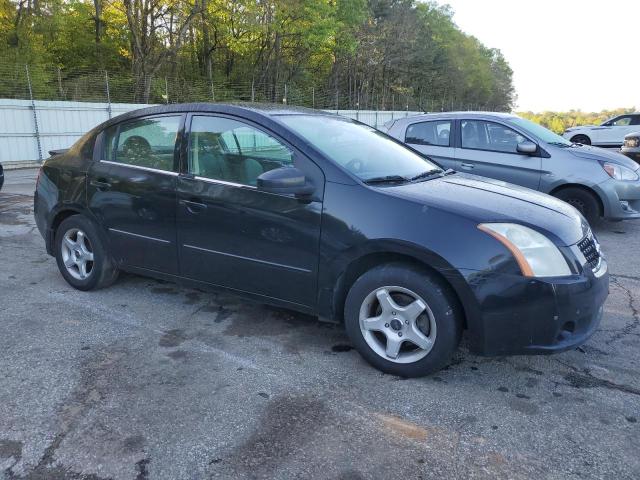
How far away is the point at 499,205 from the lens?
303 centimetres

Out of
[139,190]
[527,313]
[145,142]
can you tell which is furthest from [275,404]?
[145,142]

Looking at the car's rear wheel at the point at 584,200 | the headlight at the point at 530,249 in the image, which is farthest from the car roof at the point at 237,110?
the car's rear wheel at the point at 584,200

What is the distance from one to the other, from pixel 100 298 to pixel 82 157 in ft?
3.89

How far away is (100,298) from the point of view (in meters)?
4.32

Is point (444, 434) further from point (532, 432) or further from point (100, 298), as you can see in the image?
point (100, 298)

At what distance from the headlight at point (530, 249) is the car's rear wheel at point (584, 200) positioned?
14.8ft

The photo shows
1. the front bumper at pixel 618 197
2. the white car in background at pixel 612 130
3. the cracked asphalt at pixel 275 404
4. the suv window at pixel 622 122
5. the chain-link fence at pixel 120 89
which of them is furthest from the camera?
the suv window at pixel 622 122

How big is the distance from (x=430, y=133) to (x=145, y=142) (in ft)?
15.7

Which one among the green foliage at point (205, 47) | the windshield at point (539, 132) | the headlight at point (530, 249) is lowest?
the headlight at point (530, 249)

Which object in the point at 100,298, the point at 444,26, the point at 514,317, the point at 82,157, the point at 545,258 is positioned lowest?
the point at 100,298

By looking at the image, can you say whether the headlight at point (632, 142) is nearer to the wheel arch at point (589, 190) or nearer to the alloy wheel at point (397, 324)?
the wheel arch at point (589, 190)

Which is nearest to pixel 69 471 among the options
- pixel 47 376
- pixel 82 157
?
pixel 47 376

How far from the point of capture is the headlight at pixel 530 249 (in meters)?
2.71

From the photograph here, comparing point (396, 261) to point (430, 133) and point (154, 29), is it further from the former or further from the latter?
point (154, 29)
